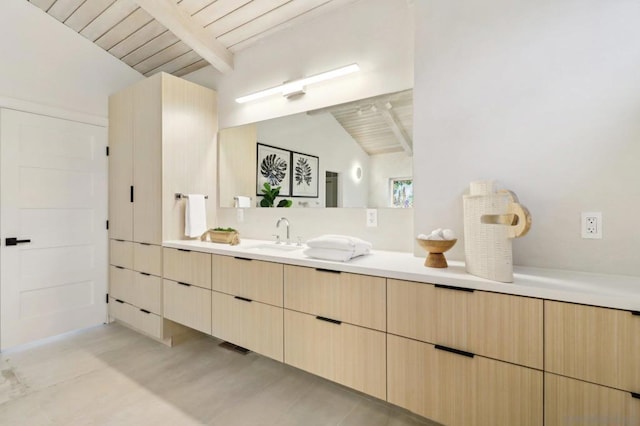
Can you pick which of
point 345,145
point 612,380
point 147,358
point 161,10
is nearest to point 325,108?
point 345,145

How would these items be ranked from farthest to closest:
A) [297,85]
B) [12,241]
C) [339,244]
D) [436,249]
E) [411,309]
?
[12,241], [297,85], [339,244], [436,249], [411,309]

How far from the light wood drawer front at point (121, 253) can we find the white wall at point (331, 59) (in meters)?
1.58

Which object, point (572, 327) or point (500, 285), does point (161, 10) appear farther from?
point (572, 327)

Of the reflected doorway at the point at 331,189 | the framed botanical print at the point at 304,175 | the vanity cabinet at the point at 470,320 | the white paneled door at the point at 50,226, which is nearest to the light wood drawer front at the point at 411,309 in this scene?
the vanity cabinet at the point at 470,320

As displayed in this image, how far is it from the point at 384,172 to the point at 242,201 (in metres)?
1.47

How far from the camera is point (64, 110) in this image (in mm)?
2832

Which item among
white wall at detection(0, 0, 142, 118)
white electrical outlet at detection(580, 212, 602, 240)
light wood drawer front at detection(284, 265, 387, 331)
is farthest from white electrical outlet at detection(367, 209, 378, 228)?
white wall at detection(0, 0, 142, 118)

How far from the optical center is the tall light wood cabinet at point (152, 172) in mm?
2627

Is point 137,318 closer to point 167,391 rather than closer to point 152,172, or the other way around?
point 167,391

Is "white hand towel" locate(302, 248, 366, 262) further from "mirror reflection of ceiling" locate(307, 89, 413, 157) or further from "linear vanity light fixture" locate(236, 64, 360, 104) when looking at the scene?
"linear vanity light fixture" locate(236, 64, 360, 104)

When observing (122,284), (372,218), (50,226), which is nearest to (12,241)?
(50,226)

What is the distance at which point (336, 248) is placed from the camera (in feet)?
5.58

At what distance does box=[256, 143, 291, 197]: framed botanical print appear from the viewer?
2623 mm

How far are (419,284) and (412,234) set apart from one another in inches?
26.9
